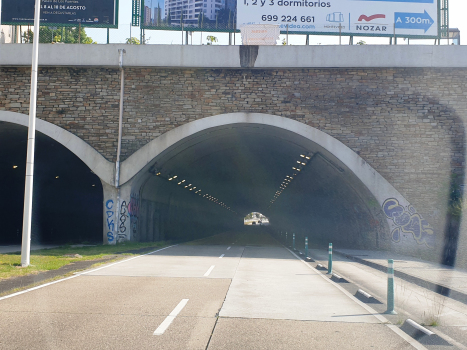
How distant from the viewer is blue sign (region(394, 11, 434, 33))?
2567 centimetres

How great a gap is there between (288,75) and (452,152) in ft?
28.7

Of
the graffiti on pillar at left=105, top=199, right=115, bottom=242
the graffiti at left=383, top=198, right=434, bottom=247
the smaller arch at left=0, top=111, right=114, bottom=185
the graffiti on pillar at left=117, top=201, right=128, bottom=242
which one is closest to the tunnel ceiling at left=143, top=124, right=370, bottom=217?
the smaller arch at left=0, top=111, right=114, bottom=185

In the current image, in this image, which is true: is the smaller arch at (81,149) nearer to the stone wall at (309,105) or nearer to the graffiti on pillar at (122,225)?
the stone wall at (309,105)

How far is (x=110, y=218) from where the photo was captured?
76.2 ft

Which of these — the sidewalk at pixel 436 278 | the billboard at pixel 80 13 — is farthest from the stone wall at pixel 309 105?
the sidewalk at pixel 436 278

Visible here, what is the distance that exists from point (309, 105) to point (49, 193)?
69.9ft

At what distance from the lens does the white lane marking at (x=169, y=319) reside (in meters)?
6.22

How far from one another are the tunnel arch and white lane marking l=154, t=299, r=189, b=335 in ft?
50.6

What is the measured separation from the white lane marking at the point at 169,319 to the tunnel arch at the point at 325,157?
1542 centimetres

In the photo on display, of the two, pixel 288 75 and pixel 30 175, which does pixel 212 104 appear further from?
pixel 30 175

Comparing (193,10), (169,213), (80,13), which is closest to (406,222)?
(193,10)

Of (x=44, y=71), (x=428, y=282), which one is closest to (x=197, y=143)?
(x=44, y=71)

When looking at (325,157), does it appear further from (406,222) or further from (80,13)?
Result: (80,13)

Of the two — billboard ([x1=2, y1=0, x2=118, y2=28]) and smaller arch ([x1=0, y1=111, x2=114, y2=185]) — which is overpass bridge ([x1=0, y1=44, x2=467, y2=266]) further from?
billboard ([x1=2, y1=0, x2=118, y2=28])
